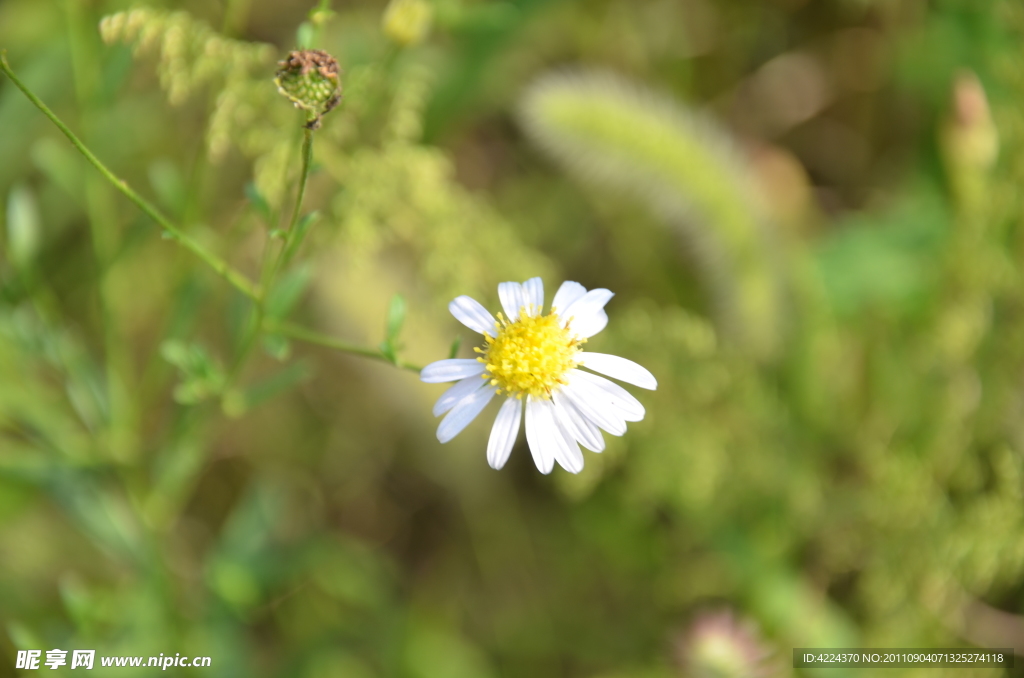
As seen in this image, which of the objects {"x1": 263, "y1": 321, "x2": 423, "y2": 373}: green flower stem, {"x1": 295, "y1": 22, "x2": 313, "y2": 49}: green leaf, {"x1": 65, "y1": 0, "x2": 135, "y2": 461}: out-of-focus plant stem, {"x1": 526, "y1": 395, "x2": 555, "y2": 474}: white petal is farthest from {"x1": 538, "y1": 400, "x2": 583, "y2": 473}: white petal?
{"x1": 65, "y1": 0, "x2": 135, "y2": 461}: out-of-focus plant stem

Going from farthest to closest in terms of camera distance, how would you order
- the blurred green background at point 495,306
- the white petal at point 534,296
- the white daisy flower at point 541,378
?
1. the blurred green background at point 495,306
2. the white petal at point 534,296
3. the white daisy flower at point 541,378

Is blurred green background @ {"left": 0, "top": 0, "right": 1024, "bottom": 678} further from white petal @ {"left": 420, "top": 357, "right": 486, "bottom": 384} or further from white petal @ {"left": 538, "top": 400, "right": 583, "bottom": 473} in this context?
white petal @ {"left": 538, "top": 400, "right": 583, "bottom": 473}

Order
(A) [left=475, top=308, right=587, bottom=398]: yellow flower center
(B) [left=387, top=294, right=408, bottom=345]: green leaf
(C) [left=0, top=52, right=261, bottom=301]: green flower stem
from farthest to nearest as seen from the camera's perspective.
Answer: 1. (A) [left=475, top=308, right=587, bottom=398]: yellow flower center
2. (B) [left=387, top=294, right=408, bottom=345]: green leaf
3. (C) [left=0, top=52, right=261, bottom=301]: green flower stem

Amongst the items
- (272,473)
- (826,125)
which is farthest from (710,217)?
(272,473)

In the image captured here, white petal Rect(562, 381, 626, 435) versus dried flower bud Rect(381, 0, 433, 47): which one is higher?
dried flower bud Rect(381, 0, 433, 47)

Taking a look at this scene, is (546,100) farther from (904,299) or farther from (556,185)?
(904,299)

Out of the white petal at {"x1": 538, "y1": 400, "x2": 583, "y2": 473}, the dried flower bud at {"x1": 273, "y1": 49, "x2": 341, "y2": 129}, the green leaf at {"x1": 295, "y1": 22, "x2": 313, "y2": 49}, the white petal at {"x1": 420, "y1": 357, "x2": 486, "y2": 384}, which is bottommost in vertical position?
the white petal at {"x1": 538, "y1": 400, "x2": 583, "y2": 473}

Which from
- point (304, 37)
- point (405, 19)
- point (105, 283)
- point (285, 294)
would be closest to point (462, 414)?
point (285, 294)

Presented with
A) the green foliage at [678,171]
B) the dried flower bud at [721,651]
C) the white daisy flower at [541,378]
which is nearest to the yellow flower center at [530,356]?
the white daisy flower at [541,378]

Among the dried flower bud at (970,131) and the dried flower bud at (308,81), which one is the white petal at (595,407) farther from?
the dried flower bud at (970,131)
